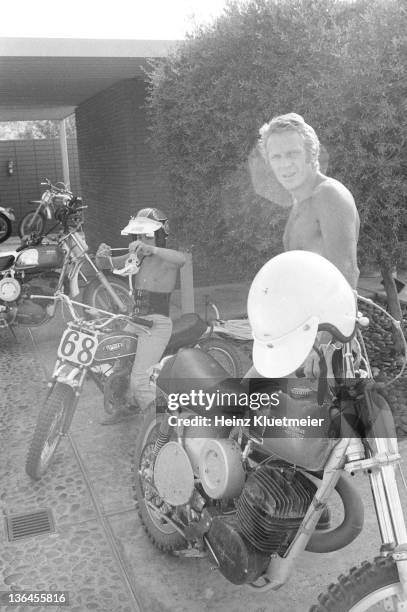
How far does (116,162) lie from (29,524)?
717cm

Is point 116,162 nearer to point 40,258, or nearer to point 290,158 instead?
point 40,258

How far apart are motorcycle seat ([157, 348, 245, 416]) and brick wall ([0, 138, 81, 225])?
53.2 feet

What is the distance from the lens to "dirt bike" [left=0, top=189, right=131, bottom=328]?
6565 mm

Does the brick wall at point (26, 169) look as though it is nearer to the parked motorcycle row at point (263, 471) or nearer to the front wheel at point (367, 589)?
the parked motorcycle row at point (263, 471)

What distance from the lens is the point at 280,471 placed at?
229 centimetres

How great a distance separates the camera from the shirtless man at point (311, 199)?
2617 mm

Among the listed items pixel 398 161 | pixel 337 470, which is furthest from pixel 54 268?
pixel 337 470

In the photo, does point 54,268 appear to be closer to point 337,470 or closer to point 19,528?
point 19,528

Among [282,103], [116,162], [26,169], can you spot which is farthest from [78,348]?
[26,169]

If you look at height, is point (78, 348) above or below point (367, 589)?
above

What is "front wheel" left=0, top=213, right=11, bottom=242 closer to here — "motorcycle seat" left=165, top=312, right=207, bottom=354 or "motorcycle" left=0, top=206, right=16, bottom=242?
"motorcycle" left=0, top=206, right=16, bottom=242

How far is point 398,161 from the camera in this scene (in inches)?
183

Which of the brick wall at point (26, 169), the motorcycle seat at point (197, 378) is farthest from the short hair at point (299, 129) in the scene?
the brick wall at point (26, 169)

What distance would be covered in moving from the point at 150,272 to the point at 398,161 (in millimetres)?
1989
